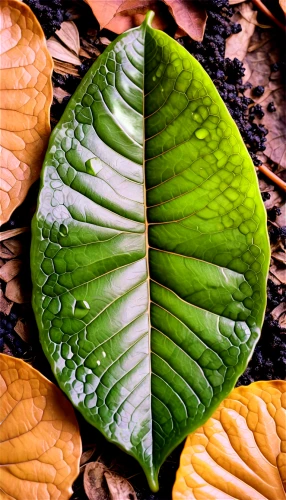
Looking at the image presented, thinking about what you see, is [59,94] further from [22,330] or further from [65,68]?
[22,330]

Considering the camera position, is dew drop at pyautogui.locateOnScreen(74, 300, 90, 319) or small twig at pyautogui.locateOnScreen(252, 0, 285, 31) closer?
dew drop at pyautogui.locateOnScreen(74, 300, 90, 319)

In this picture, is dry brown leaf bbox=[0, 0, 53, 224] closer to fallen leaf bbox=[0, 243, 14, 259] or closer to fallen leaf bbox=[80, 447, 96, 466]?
fallen leaf bbox=[0, 243, 14, 259]

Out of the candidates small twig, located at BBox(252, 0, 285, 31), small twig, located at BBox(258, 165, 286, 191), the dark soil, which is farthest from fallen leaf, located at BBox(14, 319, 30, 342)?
small twig, located at BBox(252, 0, 285, 31)

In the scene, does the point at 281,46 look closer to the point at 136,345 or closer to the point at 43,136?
the point at 43,136

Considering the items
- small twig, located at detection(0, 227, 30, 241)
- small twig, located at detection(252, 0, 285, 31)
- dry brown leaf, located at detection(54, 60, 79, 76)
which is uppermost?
small twig, located at detection(252, 0, 285, 31)

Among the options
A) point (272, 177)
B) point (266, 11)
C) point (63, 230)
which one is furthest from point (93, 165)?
point (266, 11)

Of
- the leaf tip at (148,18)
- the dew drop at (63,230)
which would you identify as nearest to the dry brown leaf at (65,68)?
the leaf tip at (148,18)

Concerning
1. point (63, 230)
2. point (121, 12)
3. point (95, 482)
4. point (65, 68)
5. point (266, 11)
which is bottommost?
point (95, 482)
